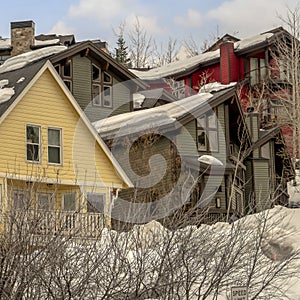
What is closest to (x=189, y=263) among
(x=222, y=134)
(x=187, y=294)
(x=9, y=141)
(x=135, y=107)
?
(x=187, y=294)

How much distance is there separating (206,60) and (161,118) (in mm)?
21477

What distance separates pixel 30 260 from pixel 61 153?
15656mm

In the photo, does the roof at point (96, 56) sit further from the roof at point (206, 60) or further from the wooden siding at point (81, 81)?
the roof at point (206, 60)

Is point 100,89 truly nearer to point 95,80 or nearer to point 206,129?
point 95,80

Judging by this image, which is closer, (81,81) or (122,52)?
(81,81)

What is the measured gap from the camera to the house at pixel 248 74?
49.3 metres

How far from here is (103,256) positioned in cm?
1191

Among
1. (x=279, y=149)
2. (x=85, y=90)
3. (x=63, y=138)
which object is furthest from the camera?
(x=279, y=149)

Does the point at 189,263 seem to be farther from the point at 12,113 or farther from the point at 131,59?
the point at 131,59

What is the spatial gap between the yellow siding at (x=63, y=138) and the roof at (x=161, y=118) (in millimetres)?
4537

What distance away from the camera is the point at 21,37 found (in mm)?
43250

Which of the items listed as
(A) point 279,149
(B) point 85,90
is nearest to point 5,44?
(B) point 85,90

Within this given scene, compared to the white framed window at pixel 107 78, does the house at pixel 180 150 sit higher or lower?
lower

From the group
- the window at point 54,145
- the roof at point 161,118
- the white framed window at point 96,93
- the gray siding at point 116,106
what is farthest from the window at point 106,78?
the window at point 54,145
